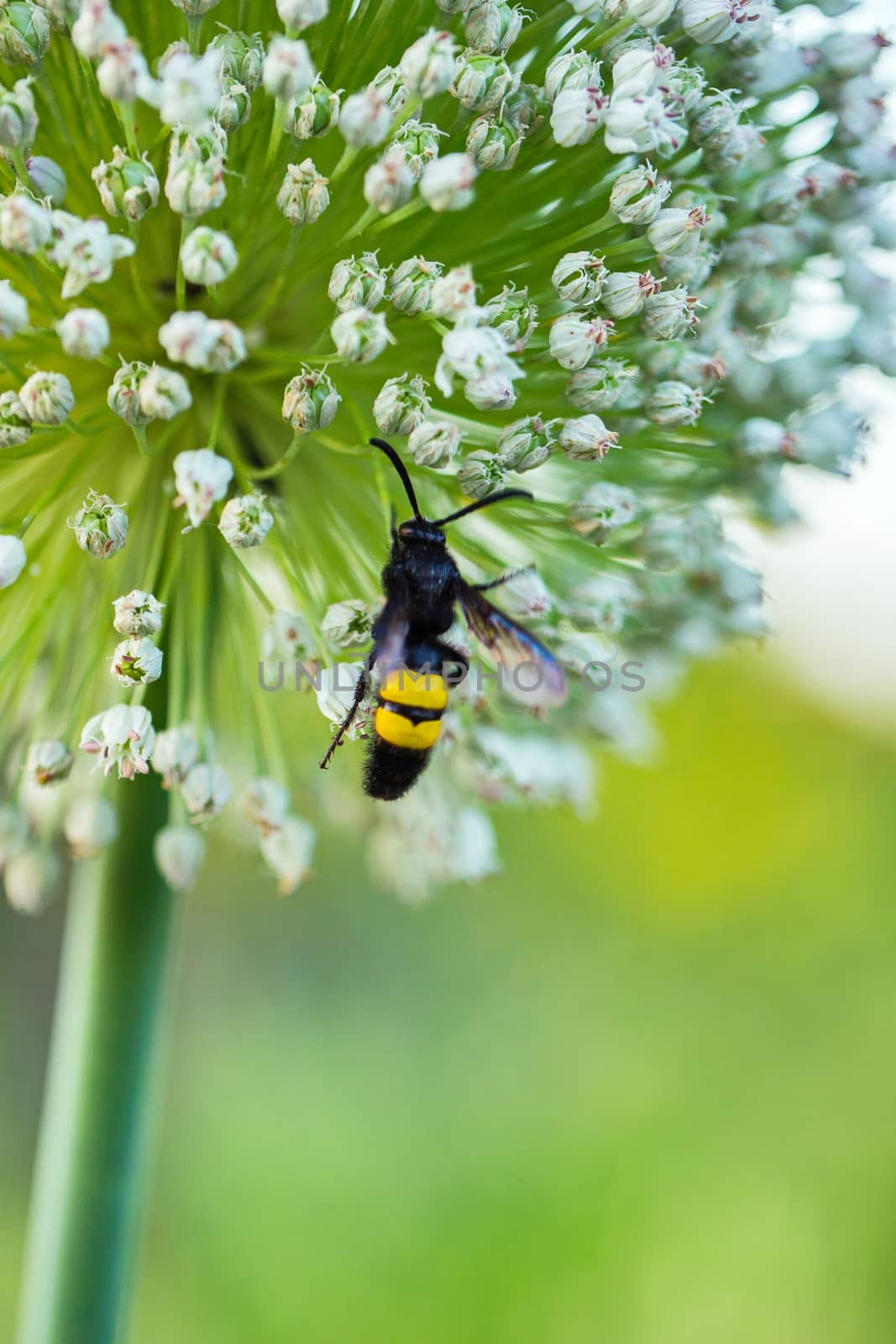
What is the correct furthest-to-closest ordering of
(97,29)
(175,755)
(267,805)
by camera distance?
(267,805), (175,755), (97,29)

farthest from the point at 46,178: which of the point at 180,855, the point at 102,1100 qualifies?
the point at 102,1100

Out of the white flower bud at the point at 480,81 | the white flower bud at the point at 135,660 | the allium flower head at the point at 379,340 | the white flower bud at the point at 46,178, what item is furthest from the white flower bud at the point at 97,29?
the white flower bud at the point at 135,660

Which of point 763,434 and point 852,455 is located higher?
point 763,434

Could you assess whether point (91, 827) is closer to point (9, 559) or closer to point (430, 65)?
point (9, 559)

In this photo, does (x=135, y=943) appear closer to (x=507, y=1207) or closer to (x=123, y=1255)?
(x=123, y=1255)

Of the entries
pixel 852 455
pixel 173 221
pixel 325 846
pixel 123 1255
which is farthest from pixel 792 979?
pixel 173 221
